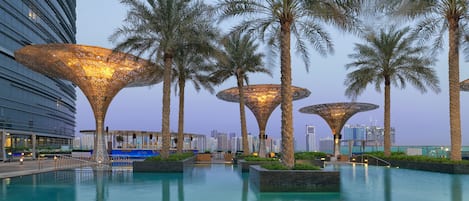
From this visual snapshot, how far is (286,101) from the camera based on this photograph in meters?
15.3

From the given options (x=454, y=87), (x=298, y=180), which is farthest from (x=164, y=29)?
(x=454, y=87)

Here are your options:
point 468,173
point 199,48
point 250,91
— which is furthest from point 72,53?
point 468,173

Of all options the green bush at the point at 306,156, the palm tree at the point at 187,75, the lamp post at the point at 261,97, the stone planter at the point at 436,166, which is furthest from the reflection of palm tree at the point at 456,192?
the lamp post at the point at 261,97

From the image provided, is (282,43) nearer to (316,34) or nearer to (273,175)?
(316,34)

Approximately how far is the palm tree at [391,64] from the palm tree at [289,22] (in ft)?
40.2

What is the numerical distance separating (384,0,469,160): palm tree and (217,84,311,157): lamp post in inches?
611

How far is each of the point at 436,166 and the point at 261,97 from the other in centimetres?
1847

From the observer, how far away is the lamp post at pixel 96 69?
2655cm

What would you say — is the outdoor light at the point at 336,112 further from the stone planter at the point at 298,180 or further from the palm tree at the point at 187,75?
the stone planter at the point at 298,180

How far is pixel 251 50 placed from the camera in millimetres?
30156

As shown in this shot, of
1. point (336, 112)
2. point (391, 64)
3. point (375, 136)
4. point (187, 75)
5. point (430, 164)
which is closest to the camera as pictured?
point (430, 164)

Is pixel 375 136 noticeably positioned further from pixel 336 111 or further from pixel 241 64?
pixel 241 64

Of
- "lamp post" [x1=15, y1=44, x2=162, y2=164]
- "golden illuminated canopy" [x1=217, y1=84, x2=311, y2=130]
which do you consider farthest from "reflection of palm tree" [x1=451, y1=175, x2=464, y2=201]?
"golden illuminated canopy" [x1=217, y1=84, x2=311, y2=130]

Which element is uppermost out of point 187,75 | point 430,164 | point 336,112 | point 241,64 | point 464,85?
point 241,64
